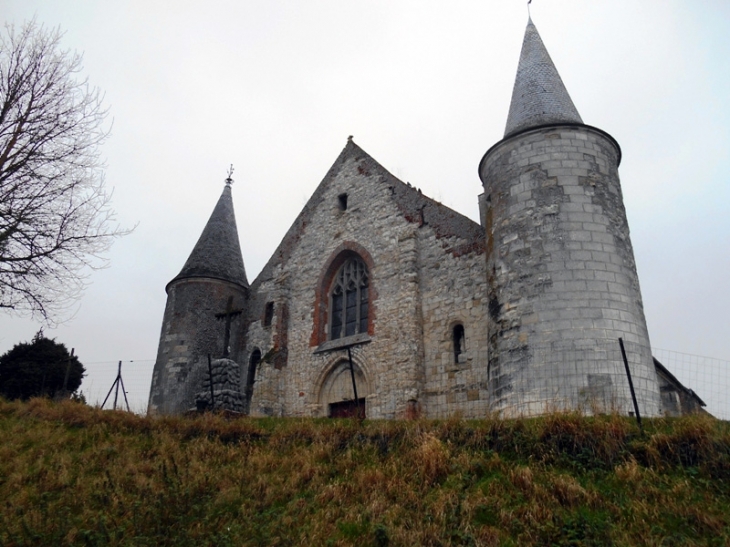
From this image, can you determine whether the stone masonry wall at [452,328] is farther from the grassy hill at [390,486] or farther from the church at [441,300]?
the grassy hill at [390,486]

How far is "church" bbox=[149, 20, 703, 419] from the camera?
11914 mm

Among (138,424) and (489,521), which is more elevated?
(138,424)

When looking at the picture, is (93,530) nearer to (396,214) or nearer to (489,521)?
(489,521)

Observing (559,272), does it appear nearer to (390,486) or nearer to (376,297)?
(390,486)

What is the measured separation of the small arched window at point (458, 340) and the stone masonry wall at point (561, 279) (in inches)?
83.8

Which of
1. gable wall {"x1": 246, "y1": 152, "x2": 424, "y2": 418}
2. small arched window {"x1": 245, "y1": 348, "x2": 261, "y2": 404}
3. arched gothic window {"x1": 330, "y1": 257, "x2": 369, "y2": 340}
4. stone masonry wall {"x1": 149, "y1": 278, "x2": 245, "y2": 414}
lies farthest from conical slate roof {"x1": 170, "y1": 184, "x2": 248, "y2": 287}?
arched gothic window {"x1": 330, "y1": 257, "x2": 369, "y2": 340}

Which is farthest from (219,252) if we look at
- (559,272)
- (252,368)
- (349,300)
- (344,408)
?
(559,272)

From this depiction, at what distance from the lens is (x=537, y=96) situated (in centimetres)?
1475

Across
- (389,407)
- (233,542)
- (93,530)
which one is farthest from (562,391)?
(93,530)

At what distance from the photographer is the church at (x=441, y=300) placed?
11.9 m

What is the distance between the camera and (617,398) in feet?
36.5

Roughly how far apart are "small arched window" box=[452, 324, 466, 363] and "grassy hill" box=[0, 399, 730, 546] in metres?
4.50

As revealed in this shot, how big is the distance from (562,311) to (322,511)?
6.29 meters

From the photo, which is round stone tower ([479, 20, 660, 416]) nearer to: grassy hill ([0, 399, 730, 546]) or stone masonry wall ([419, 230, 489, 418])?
stone masonry wall ([419, 230, 489, 418])
